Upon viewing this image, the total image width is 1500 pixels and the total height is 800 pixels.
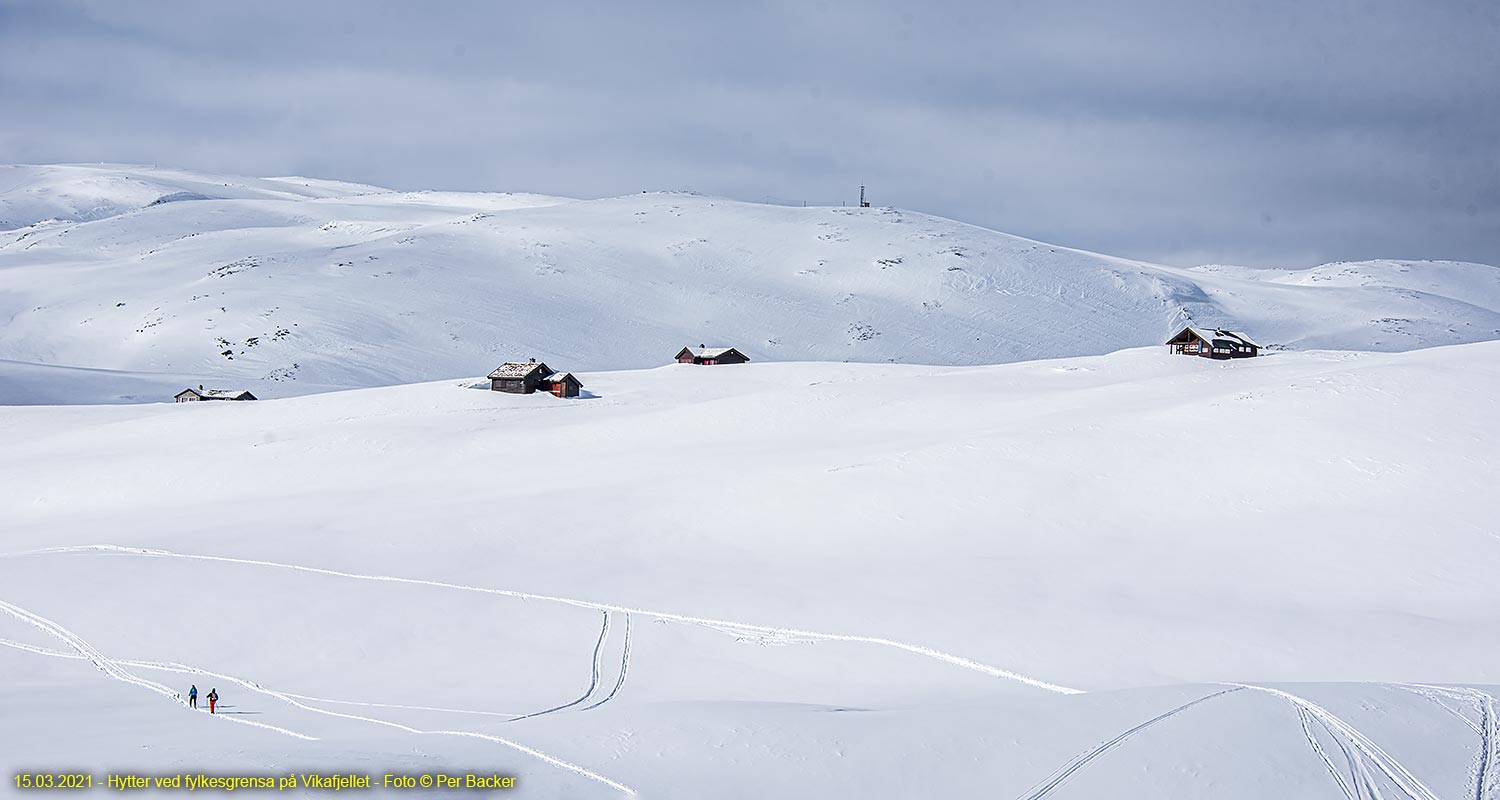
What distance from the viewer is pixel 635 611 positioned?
31.2m

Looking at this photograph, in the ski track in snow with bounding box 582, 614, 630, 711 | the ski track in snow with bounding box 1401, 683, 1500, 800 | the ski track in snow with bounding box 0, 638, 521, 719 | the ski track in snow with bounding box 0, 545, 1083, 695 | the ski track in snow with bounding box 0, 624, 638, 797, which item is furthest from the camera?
the ski track in snow with bounding box 0, 545, 1083, 695

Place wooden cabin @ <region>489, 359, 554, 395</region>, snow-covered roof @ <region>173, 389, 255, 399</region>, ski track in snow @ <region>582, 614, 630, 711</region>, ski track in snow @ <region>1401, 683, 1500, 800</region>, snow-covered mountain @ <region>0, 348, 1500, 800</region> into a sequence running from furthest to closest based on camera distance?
snow-covered roof @ <region>173, 389, 255, 399</region>, wooden cabin @ <region>489, 359, 554, 395</region>, ski track in snow @ <region>582, 614, 630, 711</region>, snow-covered mountain @ <region>0, 348, 1500, 800</region>, ski track in snow @ <region>1401, 683, 1500, 800</region>

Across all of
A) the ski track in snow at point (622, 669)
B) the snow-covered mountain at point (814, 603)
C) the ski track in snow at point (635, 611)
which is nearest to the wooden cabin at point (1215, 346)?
the snow-covered mountain at point (814, 603)

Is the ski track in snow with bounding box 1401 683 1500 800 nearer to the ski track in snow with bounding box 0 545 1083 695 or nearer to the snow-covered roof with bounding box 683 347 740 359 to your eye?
the ski track in snow with bounding box 0 545 1083 695

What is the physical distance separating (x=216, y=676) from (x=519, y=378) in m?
47.9

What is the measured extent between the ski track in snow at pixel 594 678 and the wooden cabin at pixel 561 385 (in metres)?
44.1

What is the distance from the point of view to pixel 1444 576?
3153 centimetres

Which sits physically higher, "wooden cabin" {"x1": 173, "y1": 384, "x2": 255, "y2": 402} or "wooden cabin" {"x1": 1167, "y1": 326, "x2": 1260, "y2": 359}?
"wooden cabin" {"x1": 1167, "y1": 326, "x2": 1260, "y2": 359}

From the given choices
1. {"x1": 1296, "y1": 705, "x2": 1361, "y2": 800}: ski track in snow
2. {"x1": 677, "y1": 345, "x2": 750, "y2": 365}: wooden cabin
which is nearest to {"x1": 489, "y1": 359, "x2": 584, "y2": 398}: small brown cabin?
{"x1": 677, "y1": 345, "x2": 750, "y2": 365}: wooden cabin

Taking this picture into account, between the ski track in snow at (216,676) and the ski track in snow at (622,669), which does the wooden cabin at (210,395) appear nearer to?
the ski track in snow at (216,676)

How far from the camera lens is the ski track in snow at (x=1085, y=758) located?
61.1 ft

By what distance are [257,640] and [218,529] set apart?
42.1 ft

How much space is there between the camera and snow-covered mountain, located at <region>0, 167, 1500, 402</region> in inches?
4638

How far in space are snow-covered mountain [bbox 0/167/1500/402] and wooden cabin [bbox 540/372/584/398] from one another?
29.6 m
